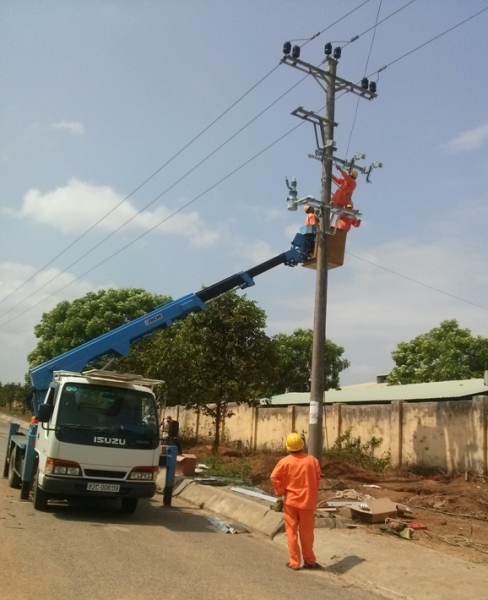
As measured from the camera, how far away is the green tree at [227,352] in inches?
774

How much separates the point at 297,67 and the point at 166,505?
10.6 meters

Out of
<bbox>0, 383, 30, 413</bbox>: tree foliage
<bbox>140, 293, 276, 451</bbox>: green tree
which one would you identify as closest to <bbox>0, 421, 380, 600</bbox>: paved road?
<bbox>140, 293, 276, 451</bbox>: green tree

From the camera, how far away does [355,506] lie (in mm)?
11039

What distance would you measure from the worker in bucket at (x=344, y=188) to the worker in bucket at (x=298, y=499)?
8346 mm

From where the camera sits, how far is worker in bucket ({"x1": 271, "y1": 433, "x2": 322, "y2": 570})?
7523mm

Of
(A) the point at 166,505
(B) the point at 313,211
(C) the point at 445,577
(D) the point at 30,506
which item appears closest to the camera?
(C) the point at 445,577

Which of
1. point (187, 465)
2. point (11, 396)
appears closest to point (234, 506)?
point (187, 465)

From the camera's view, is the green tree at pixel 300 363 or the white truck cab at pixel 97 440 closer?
the white truck cab at pixel 97 440

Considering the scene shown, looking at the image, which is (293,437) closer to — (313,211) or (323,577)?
(323,577)

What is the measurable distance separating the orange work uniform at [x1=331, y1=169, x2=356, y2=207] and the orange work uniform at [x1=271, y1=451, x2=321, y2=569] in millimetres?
8456

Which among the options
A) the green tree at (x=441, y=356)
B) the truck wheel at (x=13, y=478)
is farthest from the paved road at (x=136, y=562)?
the green tree at (x=441, y=356)

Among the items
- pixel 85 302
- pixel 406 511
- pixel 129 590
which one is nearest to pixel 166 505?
pixel 406 511

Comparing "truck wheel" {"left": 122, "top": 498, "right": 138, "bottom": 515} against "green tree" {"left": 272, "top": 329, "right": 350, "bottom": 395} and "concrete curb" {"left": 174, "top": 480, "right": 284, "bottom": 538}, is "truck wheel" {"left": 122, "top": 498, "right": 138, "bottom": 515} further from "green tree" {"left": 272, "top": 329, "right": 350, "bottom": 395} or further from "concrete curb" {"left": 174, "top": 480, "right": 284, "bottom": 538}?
"green tree" {"left": 272, "top": 329, "right": 350, "bottom": 395}

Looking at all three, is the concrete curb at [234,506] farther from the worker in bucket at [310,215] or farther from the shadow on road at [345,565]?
the worker in bucket at [310,215]
